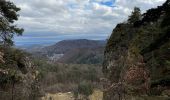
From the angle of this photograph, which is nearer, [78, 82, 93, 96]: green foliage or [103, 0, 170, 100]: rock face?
[103, 0, 170, 100]: rock face

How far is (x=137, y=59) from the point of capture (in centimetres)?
2297

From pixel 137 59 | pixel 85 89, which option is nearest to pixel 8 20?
pixel 137 59

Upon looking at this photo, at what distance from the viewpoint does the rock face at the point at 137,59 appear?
10.5m

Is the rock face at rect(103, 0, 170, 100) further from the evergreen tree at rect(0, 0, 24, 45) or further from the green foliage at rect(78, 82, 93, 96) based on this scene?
the green foliage at rect(78, 82, 93, 96)

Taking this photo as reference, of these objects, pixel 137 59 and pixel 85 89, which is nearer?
pixel 137 59

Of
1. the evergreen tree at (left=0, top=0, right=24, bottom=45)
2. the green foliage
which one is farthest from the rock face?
the green foliage

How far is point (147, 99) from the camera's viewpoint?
1648cm

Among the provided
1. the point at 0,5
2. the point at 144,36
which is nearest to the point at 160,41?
the point at 0,5

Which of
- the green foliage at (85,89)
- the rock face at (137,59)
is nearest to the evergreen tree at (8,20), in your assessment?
the rock face at (137,59)

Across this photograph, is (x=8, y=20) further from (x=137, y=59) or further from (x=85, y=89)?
(x=85, y=89)

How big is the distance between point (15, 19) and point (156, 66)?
12.8m

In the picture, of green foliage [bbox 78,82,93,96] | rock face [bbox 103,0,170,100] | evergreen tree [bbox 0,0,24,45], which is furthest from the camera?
green foliage [bbox 78,82,93,96]

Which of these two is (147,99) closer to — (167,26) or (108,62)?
(167,26)

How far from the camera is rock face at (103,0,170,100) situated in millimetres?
10492
